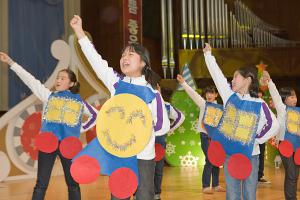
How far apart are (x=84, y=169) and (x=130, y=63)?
1.94 ft

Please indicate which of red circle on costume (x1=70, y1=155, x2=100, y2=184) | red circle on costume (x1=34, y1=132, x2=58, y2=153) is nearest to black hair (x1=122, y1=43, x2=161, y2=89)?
red circle on costume (x1=70, y1=155, x2=100, y2=184)

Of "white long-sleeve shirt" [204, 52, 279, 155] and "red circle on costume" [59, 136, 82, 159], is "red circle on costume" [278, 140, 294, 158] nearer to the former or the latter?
"white long-sleeve shirt" [204, 52, 279, 155]

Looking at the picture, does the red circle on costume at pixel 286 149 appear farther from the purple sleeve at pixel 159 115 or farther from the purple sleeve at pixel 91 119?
the purple sleeve at pixel 159 115

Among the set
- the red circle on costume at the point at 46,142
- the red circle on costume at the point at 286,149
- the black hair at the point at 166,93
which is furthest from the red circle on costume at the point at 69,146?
the black hair at the point at 166,93

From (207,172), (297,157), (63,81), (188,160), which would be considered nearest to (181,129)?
(188,160)

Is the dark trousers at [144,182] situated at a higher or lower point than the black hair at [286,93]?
lower

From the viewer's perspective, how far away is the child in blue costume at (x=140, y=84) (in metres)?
2.47

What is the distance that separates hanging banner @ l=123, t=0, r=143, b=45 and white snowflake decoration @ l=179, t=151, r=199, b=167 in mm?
2154

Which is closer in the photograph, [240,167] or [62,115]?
[240,167]

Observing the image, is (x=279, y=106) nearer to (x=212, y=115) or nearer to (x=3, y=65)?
(x=212, y=115)

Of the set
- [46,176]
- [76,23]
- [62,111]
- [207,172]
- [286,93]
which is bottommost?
[207,172]

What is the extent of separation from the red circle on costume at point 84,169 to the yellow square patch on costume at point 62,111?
1.36 meters

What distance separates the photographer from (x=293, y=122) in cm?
426

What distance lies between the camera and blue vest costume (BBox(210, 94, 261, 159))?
319cm
